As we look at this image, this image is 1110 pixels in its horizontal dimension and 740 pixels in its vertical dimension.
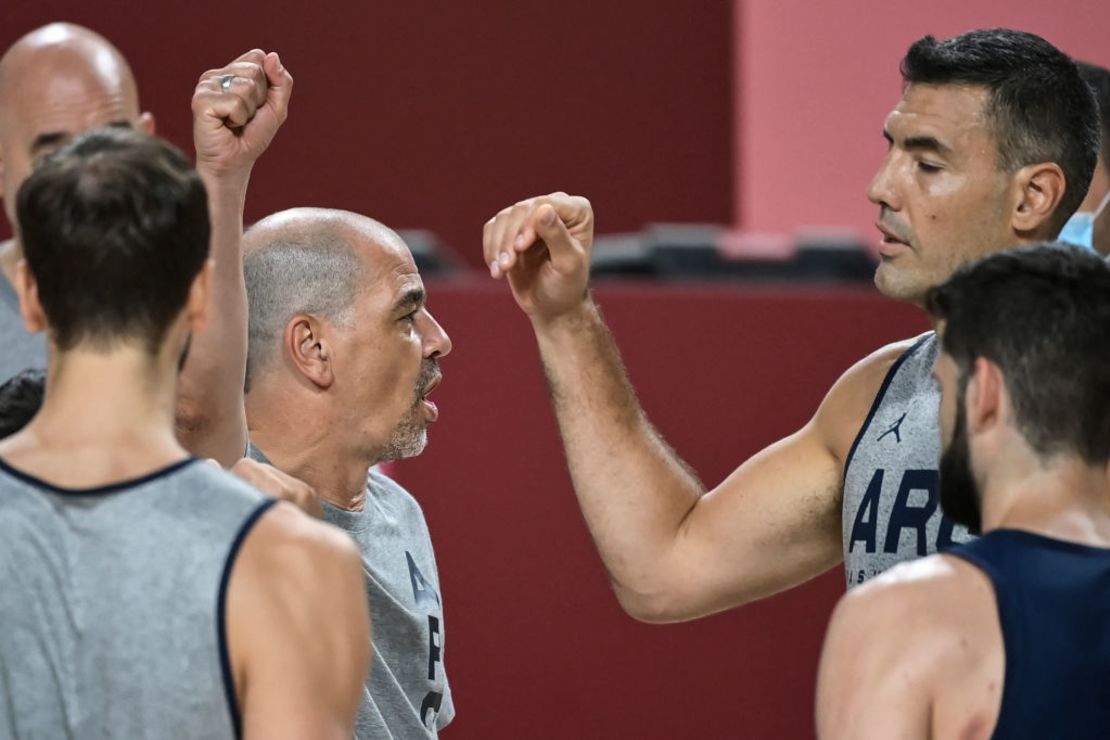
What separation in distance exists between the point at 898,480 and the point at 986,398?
0.64 metres

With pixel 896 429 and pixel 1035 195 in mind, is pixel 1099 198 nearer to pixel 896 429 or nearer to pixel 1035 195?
pixel 1035 195

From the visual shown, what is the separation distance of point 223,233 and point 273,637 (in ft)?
2.84

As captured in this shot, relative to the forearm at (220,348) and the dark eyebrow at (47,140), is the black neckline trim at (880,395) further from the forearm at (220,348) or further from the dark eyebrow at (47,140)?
the dark eyebrow at (47,140)

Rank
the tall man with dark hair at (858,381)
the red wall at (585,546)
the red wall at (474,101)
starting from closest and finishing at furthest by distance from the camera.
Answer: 1. the tall man with dark hair at (858,381)
2. the red wall at (585,546)
3. the red wall at (474,101)

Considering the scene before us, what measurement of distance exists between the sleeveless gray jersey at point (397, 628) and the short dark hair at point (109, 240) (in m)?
0.86

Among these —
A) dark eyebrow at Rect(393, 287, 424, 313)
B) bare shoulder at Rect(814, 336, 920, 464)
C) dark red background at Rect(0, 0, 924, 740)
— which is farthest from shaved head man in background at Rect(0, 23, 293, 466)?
dark red background at Rect(0, 0, 924, 740)

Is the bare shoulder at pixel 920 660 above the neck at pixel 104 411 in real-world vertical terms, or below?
below

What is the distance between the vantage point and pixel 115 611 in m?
1.51

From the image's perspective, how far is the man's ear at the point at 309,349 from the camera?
2.48m

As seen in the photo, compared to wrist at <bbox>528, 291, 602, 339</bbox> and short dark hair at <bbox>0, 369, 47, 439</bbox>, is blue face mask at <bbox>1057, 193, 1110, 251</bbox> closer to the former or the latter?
wrist at <bbox>528, 291, 602, 339</bbox>

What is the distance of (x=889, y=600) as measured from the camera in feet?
5.37

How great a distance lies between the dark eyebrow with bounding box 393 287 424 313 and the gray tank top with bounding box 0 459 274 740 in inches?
39.7

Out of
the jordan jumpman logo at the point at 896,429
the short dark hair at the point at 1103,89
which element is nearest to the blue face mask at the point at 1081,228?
the short dark hair at the point at 1103,89

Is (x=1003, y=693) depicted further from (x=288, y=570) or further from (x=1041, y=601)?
(x=288, y=570)
